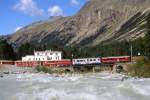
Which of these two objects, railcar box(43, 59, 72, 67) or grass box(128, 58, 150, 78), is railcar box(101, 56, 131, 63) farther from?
grass box(128, 58, 150, 78)

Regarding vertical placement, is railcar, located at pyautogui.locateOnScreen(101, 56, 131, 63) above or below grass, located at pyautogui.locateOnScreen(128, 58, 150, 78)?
above

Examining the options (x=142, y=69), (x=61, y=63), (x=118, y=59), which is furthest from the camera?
(x=61, y=63)

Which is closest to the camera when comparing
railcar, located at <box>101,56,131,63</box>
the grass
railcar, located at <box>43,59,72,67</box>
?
the grass

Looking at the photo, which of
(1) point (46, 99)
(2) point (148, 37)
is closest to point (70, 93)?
(1) point (46, 99)

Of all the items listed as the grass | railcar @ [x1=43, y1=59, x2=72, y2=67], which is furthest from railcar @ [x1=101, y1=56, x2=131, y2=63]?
the grass

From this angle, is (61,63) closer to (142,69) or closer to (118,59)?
(118,59)

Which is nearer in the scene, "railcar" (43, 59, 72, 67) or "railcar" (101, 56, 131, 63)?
"railcar" (101, 56, 131, 63)

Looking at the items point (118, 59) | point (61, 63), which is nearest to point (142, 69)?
point (118, 59)

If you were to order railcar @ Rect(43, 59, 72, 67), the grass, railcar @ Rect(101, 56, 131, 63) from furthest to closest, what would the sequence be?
railcar @ Rect(43, 59, 72, 67) < railcar @ Rect(101, 56, 131, 63) < the grass

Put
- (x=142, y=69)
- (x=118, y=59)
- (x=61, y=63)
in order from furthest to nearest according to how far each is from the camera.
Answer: (x=61, y=63), (x=118, y=59), (x=142, y=69)

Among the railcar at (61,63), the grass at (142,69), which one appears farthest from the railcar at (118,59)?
the grass at (142,69)

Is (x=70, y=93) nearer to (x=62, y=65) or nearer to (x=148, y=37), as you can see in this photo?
(x=148, y=37)

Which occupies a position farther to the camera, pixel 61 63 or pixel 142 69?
pixel 61 63

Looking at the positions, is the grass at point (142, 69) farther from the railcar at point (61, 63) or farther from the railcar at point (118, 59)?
the railcar at point (61, 63)
